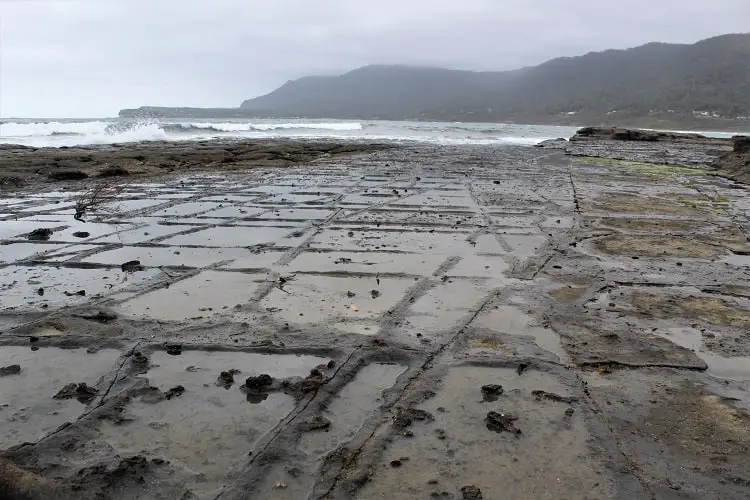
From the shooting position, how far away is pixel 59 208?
31.7 feet

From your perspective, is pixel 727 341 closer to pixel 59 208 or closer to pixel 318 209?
pixel 318 209

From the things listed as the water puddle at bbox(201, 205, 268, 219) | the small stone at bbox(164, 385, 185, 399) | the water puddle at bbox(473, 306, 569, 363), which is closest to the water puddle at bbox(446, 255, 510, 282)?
the water puddle at bbox(473, 306, 569, 363)

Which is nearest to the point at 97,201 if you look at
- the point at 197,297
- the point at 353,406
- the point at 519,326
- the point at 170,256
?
the point at 170,256

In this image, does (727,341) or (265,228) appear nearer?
(727,341)

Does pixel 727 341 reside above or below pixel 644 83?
below

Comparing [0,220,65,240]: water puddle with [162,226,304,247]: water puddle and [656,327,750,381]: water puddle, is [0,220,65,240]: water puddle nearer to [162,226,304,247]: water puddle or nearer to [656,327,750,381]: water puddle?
[162,226,304,247]: water puddle

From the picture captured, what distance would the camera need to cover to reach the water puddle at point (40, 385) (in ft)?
9.24

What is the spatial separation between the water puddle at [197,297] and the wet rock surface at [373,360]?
3cm

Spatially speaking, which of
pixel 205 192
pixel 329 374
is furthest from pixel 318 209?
pixel 329 374

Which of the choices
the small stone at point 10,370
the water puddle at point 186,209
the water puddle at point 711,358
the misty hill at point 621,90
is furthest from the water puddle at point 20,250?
the misty hill at point 621,90

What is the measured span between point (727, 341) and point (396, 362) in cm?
253

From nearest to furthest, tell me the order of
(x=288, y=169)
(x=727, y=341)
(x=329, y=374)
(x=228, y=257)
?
(x=329, y=374) → (x=727, y=341) → (x=228, y=257) → (x=288, y=169)

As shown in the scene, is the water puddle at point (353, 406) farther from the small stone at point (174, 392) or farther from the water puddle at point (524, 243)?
the water puddle at point (524, 243)

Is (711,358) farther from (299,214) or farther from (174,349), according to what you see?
(299,214)
